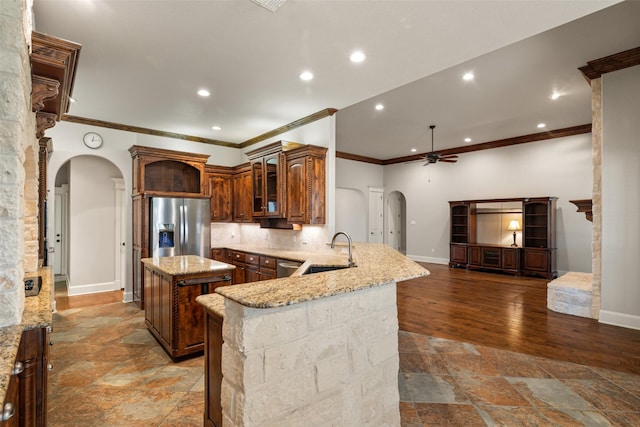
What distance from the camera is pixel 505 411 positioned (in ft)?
6.97

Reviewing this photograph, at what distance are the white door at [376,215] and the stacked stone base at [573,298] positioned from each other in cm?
550

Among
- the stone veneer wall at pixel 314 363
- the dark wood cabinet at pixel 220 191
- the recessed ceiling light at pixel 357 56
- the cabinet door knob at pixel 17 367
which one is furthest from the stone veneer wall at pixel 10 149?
the dark wood cabinet at pixel 220 191

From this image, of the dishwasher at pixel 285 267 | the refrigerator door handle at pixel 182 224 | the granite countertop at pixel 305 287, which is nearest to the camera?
the granite countertop at pixel 305 287

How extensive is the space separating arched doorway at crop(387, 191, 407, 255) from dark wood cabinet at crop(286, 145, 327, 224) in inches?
234

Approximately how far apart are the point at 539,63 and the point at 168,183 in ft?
A: 19.0

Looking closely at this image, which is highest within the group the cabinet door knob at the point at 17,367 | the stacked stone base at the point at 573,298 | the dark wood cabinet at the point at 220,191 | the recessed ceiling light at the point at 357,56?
the recessed ceiling light at the point at 357,56

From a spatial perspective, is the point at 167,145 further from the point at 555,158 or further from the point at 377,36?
the point at 555,158

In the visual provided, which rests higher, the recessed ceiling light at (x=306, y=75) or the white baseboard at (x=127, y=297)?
the recessed ceiling light at (x=306, y=75)

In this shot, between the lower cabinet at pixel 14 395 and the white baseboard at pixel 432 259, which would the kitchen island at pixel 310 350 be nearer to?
the lower cabinet at pixel 14 395

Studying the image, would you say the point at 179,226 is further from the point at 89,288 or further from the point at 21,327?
the point at 21,327

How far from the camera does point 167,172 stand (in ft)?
18.6

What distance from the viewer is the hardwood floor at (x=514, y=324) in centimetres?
303

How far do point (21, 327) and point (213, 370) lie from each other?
868 mm

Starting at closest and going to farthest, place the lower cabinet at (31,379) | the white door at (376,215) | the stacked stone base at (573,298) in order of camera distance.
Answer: the lower cabinet at (31,379)
the stacked stone base at (573,298)
the white door at (376,215)
